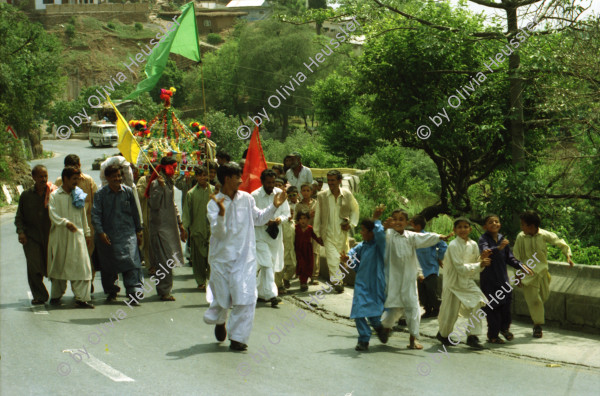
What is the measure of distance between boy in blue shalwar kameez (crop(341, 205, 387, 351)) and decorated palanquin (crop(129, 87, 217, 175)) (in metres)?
5.93

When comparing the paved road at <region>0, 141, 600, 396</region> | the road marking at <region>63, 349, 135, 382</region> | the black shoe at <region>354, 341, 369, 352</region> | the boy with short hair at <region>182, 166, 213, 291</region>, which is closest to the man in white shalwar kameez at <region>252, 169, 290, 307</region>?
the paved road at <region>0, 141, 600, 396</region>

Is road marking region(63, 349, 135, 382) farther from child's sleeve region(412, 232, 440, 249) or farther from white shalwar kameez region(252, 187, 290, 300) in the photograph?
child's sleeve region(412, 232, 440, 249)

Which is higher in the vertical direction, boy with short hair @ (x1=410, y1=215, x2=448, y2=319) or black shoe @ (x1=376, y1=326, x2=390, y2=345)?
Answer: boy with short hair @ (x1=410, y1=215, x2=448, y2=319)

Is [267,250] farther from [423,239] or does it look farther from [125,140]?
[125,140]

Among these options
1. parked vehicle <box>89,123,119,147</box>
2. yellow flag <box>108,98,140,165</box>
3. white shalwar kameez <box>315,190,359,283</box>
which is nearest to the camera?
yellow flag <box>108,98,140,165</box>

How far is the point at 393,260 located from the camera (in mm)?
8039

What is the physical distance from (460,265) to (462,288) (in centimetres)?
26

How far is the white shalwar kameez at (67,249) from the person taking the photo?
364 inches

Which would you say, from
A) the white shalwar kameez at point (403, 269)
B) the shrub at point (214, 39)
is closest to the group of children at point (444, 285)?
the white shalwar kameez at point (403, 269)

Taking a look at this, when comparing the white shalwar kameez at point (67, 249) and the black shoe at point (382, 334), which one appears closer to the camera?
the black shoe at point (382, 334)

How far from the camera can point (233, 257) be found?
746cm

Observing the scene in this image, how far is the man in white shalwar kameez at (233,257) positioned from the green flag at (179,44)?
3.27m

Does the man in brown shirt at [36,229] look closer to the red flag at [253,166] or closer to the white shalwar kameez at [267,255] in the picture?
the red flag at [253,166]

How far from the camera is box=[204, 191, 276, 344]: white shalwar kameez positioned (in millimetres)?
7402
